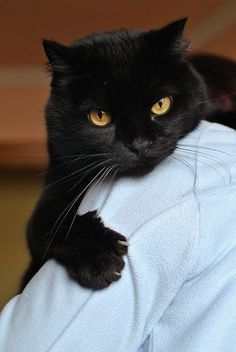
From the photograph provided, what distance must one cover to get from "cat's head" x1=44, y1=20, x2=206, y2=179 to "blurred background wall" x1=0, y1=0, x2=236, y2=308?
42.2 inches

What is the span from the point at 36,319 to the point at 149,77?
1.51ft

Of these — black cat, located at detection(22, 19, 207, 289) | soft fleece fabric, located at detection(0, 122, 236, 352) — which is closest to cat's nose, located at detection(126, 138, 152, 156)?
black cat, located at detection(22, 19, 207, 289)

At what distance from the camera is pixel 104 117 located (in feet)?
2.91

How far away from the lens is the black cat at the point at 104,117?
0.85 m

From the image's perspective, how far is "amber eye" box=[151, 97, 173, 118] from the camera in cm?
89

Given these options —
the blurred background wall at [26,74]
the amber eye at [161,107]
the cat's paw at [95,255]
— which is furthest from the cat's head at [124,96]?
the blurred background wall at [26,74]

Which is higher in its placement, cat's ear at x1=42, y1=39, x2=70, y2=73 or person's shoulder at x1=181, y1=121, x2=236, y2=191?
cat's ear at x1=42, y1=39, x2=70, y2=73

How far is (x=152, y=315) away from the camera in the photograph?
75cm

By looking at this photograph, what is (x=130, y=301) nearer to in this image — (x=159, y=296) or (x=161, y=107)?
(x=159, y=296)

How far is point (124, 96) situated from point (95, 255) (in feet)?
0.94

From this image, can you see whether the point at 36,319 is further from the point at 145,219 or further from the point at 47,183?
the point at 47,183

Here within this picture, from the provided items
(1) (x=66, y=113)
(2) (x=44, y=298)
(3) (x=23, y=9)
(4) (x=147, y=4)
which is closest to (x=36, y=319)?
(2) (x=44, y=298)

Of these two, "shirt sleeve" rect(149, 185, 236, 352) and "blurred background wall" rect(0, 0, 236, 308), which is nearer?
"shirt sleeve" rect(149, 185, 236, 352)

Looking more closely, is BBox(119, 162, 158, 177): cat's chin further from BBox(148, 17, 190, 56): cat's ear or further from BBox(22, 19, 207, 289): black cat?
BBox(148, 17, 190, 56): cat's ear
